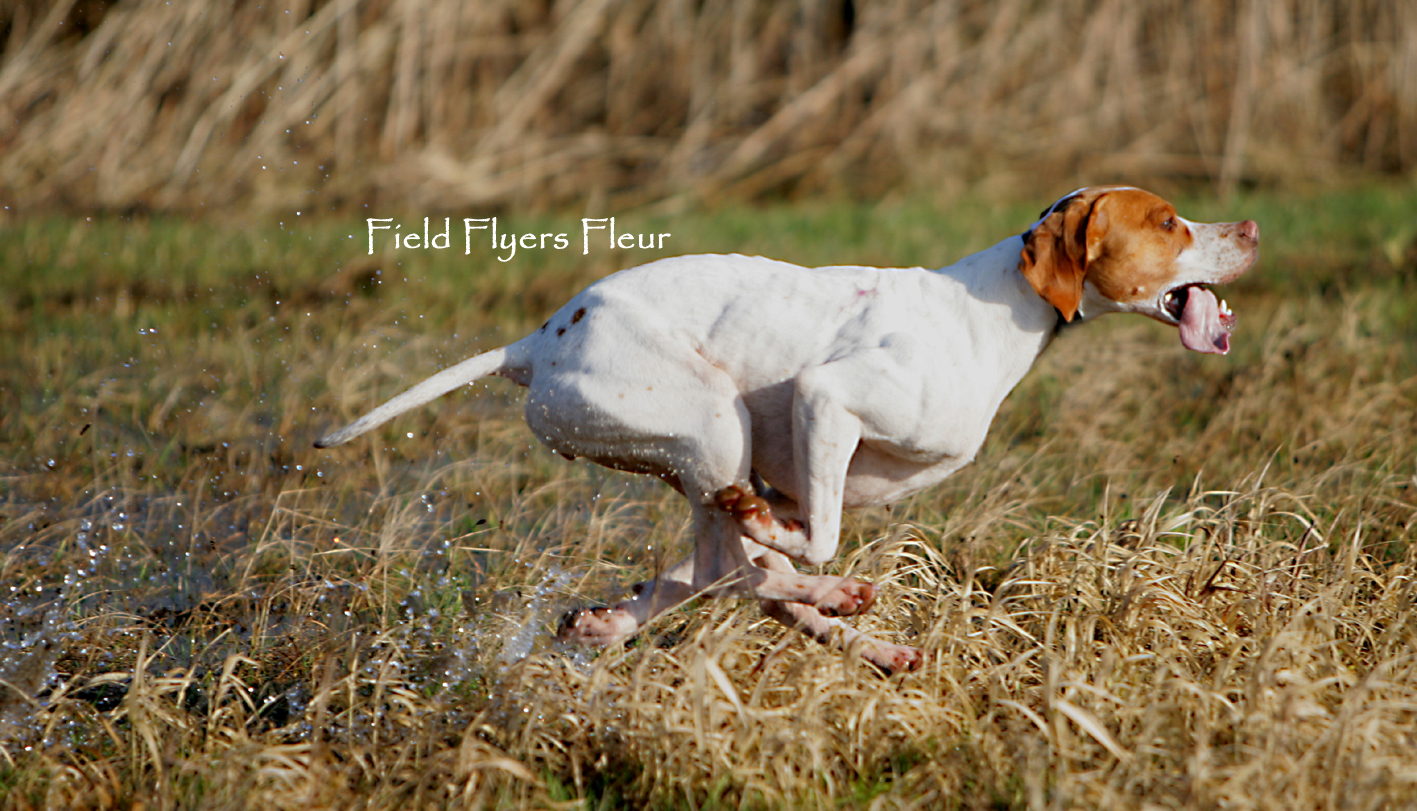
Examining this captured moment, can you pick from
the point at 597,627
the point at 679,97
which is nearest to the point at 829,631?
the point at 597,627

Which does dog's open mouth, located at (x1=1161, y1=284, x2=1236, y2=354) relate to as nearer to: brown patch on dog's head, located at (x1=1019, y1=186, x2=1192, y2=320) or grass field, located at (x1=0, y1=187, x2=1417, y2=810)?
brown patch on dog's head, located at (x1=1019, y1=186, x2=1192, y2=320)

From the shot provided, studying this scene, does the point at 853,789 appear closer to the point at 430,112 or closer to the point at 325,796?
the point at 325,796

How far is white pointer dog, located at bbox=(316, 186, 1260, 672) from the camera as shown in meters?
2.89

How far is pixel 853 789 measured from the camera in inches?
108

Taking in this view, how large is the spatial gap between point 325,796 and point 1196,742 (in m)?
1.88

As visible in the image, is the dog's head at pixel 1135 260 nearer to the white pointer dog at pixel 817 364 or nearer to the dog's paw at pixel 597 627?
the white pointer dog at pixel 817 364

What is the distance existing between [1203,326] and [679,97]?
29.8 feet

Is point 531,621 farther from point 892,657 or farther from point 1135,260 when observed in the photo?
point 1135,260

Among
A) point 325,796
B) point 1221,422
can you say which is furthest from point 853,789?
point 1221,422

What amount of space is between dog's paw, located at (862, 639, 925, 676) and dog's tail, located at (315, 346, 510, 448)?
3.78ft

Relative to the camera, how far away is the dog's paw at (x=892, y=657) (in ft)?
10.2

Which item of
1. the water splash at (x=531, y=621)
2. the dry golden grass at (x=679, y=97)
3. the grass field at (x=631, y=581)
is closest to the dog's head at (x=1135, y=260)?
the grass field at (x=631, y=581)

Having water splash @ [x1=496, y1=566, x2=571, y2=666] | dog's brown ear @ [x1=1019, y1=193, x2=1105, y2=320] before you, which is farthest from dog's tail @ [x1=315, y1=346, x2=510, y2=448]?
dog's brown ear @ [x1=1019, y1=193, x2=1105, y2=320]

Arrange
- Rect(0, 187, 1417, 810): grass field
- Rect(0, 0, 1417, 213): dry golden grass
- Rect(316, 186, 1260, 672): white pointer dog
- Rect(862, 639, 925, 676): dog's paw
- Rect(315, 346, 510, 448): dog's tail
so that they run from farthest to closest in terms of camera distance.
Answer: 1. Rect(0, 0, 1417, 213): dry golden grass
2. Rect(862, 639, 925, 676): dog's paw
3. Rect(315, 346, 510, 448): dog's tail
4. Rect(316, 186, 1260, 672): white pointer dog
5. Rect(0, 187, 1417, 810): grass field
